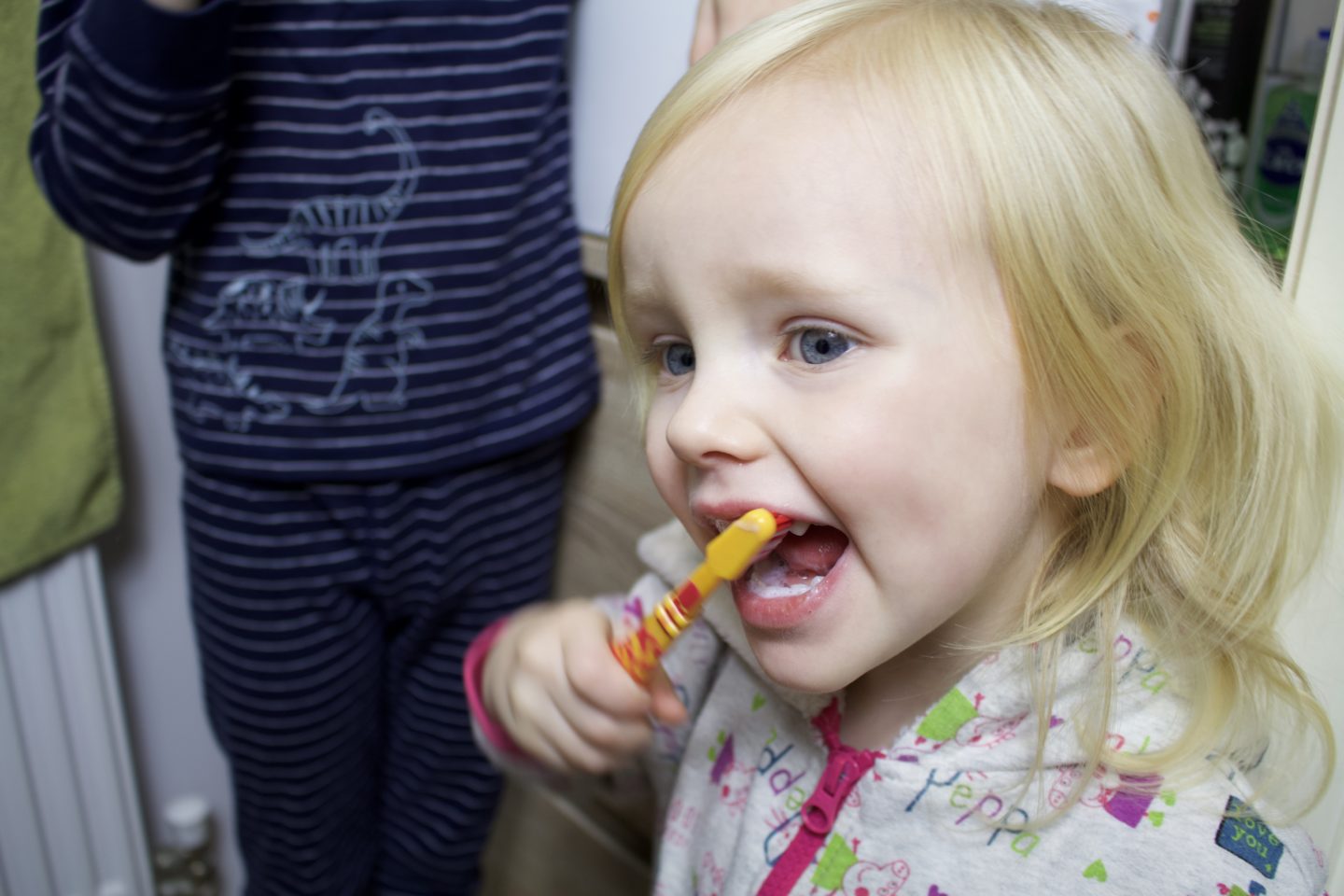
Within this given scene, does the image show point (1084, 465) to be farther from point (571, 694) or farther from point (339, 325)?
point (339, 325)

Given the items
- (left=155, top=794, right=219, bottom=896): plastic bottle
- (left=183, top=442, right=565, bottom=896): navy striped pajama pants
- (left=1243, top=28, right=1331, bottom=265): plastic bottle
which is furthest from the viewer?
(left=155, top=794, right=219, bottom=896): plastic bottle

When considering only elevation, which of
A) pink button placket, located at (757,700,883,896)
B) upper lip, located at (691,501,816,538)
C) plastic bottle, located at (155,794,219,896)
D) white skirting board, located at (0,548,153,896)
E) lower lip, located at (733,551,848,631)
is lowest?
plastic bottle, located at (155,794,219,896)

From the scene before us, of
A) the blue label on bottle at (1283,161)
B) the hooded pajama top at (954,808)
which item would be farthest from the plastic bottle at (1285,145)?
the hooded pajama top at (954,808)

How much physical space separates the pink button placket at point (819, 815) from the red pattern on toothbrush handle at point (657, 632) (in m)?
0.10

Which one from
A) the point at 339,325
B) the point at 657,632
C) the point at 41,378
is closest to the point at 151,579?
the point at 41,378

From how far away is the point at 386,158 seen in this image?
74 centimetres

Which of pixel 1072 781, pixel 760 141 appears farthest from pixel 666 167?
pixel 1072 781

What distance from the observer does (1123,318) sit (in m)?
0.46

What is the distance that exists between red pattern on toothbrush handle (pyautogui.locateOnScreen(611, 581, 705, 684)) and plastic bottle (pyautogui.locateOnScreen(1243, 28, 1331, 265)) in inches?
16.4

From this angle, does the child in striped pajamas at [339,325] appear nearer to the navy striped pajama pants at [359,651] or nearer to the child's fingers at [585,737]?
the navy striped pajama pants at [359,651]

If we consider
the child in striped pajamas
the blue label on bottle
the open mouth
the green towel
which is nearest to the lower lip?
the open mouth

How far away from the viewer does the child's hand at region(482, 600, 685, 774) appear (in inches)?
21.0

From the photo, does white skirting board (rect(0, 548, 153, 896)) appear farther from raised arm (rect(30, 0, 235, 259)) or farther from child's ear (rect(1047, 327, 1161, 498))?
child's ear (rect(1047, 327, 1161, 498))

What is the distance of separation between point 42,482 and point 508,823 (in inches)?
19.7
